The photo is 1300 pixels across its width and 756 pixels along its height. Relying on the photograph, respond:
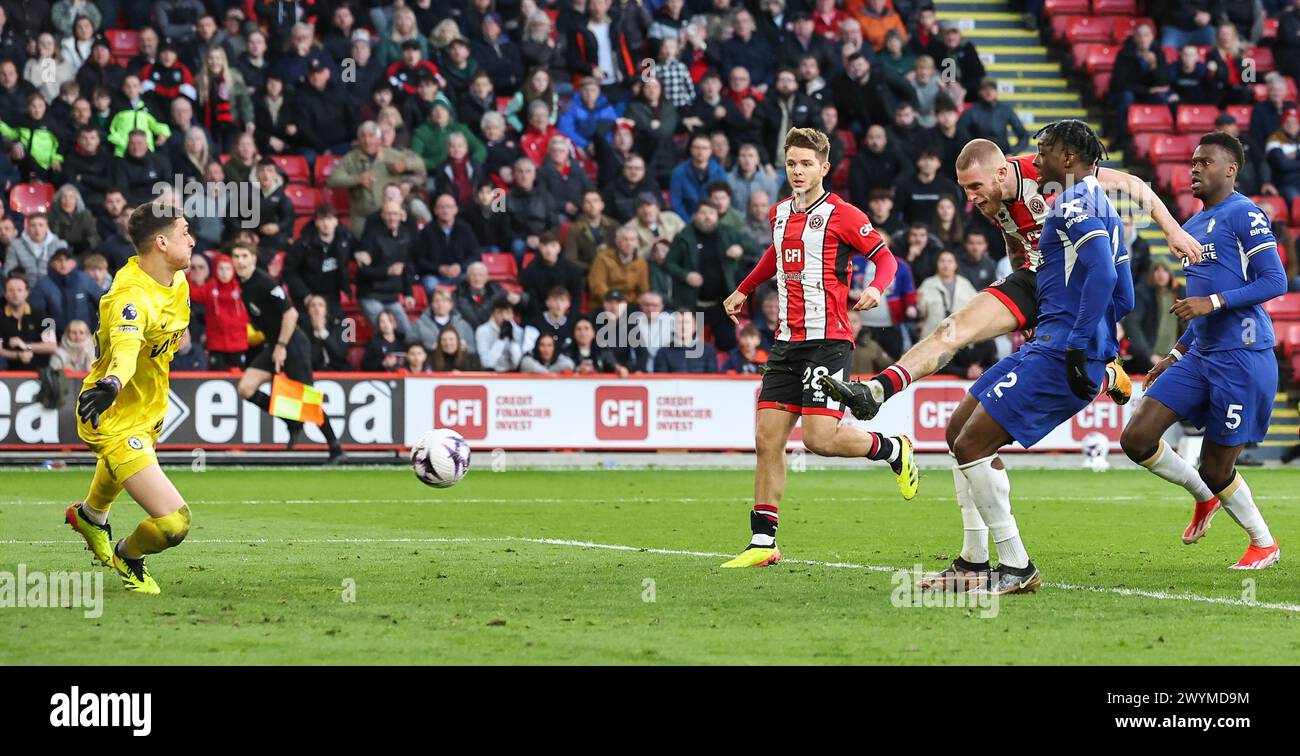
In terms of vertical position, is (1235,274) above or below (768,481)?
above

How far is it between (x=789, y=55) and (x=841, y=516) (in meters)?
12.9

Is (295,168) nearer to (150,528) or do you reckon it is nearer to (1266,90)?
(1266,90)

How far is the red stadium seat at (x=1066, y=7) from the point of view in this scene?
2964 cm

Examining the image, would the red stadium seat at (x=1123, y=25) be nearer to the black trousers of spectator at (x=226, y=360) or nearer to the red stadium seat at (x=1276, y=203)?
the red stadium seat at (x=1276, y=203)

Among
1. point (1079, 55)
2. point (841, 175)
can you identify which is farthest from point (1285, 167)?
point (841, 175)

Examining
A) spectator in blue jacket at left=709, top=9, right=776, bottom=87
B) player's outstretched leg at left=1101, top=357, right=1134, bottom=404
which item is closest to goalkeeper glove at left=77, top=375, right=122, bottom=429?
player's outstretched leg at left=1101, top=357, right=1134, bottom=404

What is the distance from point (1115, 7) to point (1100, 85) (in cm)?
177

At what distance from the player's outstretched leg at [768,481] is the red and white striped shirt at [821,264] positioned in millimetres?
505

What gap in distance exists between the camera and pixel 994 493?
28.7 feet

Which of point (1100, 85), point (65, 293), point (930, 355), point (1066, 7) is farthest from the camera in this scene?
point (1066, 7)

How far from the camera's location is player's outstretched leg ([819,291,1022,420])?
838 centimetres

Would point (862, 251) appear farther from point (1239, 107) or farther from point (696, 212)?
point (1239, 107)

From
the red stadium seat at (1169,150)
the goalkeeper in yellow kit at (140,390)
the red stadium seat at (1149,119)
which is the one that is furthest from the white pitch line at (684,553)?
the red stadium seat at (1149,119)
